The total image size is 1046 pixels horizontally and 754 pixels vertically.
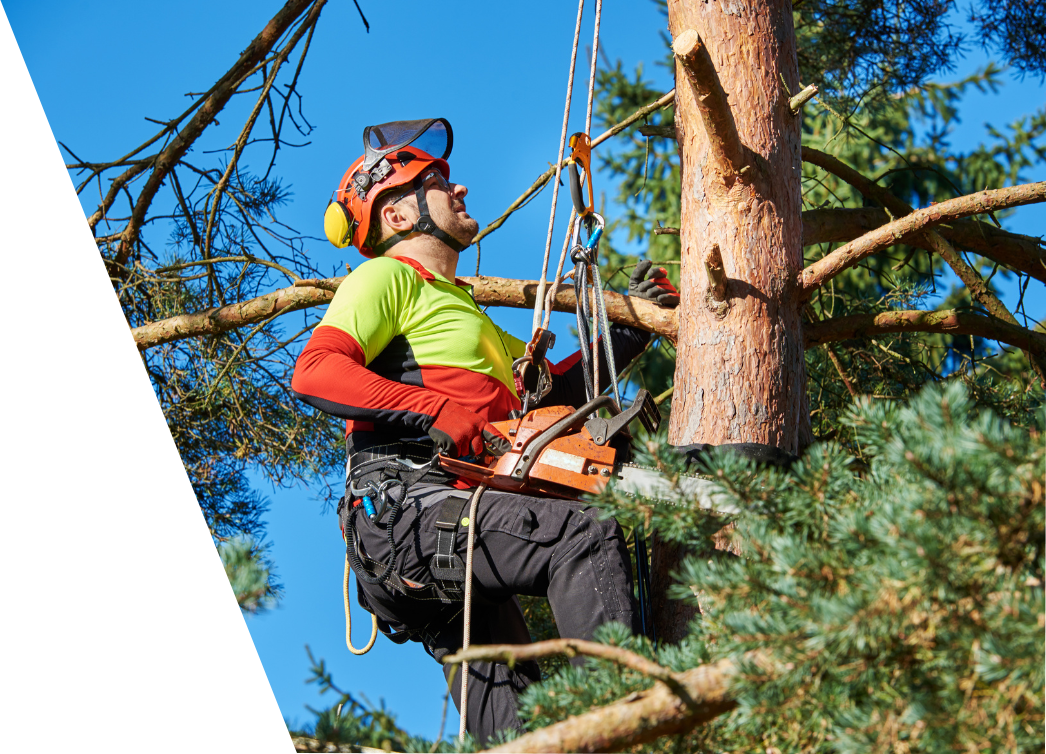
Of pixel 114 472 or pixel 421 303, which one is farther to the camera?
pixel 114 472

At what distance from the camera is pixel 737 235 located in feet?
9.22

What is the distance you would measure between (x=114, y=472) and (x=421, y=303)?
8.57ft

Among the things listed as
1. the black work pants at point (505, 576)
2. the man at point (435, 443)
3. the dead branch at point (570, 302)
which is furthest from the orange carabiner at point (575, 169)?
the black work pants at point (505, 576)

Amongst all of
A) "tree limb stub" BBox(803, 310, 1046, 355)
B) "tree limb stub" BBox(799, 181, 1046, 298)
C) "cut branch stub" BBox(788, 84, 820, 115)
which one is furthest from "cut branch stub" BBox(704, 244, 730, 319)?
"tree limb stub" BBox(803, 310, 1046, 355)

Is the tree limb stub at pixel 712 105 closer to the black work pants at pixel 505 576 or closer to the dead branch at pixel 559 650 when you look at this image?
the black work pants at pixel 505 576

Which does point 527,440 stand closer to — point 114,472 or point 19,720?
point 19,720

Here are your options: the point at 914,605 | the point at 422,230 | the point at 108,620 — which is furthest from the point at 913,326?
the point at 108,620

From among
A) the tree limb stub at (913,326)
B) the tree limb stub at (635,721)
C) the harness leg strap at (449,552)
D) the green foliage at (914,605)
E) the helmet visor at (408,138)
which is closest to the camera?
the green foliage at (914,605)

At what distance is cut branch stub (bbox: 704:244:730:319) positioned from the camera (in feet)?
8.59

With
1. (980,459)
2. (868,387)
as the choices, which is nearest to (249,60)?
(868,387)

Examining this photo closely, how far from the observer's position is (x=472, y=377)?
293 centimetres

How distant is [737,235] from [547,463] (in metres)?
0.96

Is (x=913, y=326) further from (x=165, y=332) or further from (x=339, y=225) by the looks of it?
(x=165, y=332)

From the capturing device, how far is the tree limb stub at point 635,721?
1290 mm
